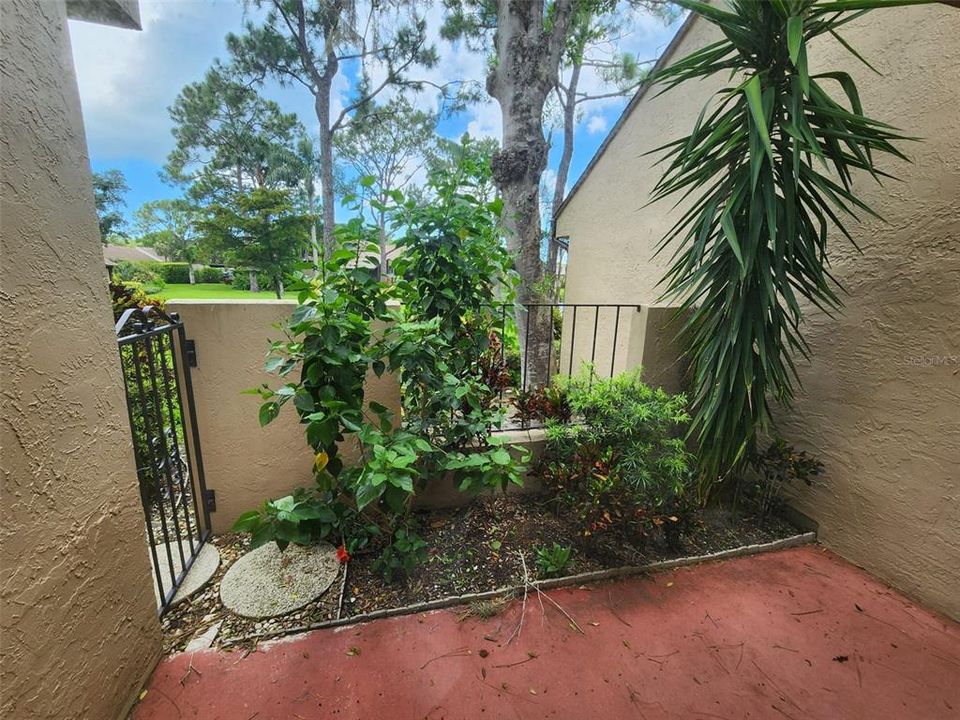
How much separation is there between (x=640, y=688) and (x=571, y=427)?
3.99ft

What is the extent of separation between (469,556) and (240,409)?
1513mm

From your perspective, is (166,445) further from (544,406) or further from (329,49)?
(329,49)

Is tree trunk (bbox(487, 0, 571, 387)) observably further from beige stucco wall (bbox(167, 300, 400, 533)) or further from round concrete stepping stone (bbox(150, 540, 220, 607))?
round concrete stepping stone (bbox(150, 540, 220, 607))

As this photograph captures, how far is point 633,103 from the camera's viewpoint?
387 cm

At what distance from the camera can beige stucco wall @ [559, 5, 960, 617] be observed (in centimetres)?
168

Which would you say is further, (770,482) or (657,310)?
(657,310)

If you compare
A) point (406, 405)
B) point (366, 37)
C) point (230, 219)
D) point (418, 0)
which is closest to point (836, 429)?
point (406, 405)

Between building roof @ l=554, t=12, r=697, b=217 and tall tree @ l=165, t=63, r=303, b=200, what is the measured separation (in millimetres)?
12454

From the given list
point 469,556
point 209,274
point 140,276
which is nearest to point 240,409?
point 469,556

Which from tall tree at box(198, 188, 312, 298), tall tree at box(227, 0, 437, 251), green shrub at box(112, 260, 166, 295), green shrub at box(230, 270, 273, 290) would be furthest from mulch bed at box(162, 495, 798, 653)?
tall tree at box(198, 188, 312, 298)

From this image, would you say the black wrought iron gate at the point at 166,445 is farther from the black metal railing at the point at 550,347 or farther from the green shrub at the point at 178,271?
the green shrub at the point at 178,271

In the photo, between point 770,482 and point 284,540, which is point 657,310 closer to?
point 770,482

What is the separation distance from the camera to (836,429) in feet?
6.94

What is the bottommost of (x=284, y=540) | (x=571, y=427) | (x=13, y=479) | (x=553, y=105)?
(x=284, y=540)
